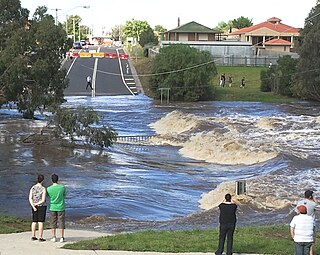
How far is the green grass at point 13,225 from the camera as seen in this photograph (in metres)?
15.4

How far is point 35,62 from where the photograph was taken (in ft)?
148

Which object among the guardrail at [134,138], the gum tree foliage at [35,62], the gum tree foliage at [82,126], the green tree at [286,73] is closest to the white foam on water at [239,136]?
the guardrail at [134,138]

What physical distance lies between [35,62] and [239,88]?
36.9 m

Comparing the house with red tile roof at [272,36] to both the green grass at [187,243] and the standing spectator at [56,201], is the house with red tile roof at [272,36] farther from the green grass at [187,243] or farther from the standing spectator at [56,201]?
the standing spectator at [56,201]

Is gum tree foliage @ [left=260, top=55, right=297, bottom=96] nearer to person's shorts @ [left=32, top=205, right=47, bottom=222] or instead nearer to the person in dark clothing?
person's shorts @ [left=32, top=205, right=47, bottom=222]

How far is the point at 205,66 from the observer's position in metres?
71.7

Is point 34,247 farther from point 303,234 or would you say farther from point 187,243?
point 303,234

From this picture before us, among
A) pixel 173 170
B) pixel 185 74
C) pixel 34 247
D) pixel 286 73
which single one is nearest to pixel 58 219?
pixel 34 247

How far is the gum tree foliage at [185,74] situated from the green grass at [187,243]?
57.1 metres

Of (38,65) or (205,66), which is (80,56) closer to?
(205,66)

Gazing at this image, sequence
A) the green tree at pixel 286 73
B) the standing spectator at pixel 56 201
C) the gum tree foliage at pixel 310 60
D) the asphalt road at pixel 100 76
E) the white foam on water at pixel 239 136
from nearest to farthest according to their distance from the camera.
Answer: the standing spectator at pixel 56 201
the white foam on water at pixel 239 136
the gum tree foliage at pixel 310 60
the green tree at pixel 286 73
the asphalt road at pixel 100 76

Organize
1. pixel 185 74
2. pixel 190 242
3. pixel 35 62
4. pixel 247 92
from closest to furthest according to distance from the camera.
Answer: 1. pixel 190 242
2. pixel 35 62
3. pixel 185 74
4. pixel 247 92

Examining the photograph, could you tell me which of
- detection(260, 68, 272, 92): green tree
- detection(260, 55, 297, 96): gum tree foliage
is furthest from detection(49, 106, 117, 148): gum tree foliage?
detection(260, 68, 272, 92): green tree

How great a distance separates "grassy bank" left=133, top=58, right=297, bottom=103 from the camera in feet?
238
